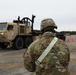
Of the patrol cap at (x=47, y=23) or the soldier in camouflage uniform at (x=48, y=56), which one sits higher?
the patrol cap at (x=47, y=23)

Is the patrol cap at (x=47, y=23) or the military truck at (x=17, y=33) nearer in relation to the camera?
the patrol cap at (x=47, y=23)

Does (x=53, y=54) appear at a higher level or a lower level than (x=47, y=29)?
lower

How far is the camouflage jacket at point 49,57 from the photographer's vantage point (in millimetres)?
3248

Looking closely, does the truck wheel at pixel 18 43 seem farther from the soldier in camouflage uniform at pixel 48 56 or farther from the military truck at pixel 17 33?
the soldier in camouflage uniform at pixel 48 56

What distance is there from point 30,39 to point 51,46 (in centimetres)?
1819

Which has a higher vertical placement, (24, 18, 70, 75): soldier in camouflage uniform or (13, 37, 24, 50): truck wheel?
(24, 18, 70, 75): soldier in camouflage uniform

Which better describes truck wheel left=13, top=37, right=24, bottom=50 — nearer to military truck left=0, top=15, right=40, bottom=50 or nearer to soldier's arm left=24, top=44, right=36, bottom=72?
military truck left=0, top=15, right=40, bottom=50

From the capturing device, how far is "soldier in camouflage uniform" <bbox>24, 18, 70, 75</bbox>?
10.7ft

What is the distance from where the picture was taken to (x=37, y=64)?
3.32 m

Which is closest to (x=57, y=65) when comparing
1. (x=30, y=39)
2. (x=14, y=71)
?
(x=14, y=71)

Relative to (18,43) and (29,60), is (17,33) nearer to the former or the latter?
(18,43)

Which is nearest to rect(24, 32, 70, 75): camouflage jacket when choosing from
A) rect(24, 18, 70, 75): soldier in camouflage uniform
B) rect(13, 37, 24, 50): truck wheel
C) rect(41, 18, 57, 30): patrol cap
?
rect(24, 18, 70, 75): soldier in camouflage uniform

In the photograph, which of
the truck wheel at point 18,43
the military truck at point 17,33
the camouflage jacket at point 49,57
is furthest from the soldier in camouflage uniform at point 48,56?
the truck wheel at point 18,43

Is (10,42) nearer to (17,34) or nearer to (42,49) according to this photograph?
(17,34)
